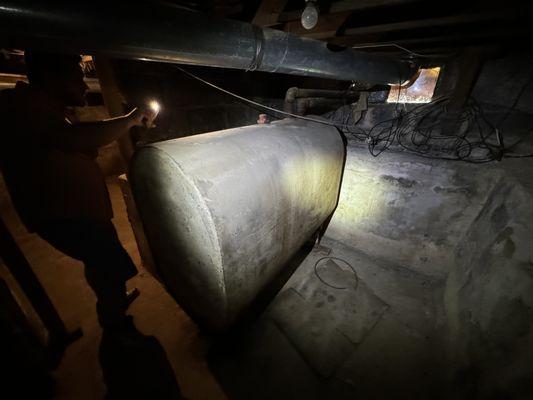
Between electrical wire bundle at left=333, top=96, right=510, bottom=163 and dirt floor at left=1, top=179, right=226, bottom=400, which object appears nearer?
dirt floor at left=1, top=179, right=226, bottom=400

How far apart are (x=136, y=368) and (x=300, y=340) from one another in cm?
189

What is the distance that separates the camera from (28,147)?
5.81ft

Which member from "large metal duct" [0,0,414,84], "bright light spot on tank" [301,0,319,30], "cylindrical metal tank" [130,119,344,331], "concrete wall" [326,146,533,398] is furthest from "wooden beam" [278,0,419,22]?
"concrete wall" [326,146,533,398]

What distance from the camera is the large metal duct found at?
1.07 meters

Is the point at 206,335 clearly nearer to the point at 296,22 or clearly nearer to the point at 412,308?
the point at 412,308

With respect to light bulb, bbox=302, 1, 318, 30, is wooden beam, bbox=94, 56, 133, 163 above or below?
below

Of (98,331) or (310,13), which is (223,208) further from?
(98,331)

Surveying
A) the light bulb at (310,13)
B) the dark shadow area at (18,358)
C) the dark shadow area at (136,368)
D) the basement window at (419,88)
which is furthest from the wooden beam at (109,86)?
the basement window at (419,88)

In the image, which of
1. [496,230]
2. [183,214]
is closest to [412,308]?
[496,230]

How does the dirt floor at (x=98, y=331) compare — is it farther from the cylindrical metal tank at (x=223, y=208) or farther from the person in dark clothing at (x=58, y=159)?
the person in dark clothing at (x=58, y=159)

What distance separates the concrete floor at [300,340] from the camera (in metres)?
2.39

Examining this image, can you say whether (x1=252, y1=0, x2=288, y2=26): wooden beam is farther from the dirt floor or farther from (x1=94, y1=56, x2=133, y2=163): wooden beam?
the dirt floor

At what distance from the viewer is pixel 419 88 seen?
3.58m

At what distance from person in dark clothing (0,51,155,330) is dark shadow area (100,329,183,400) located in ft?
3.09
